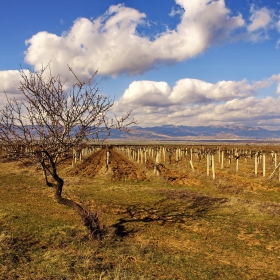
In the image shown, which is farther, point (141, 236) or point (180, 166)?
point (180, 166)

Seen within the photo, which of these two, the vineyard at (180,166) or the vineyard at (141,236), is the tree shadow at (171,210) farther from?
the vineyard at (180,166)

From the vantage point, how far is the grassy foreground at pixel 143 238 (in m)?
8.64

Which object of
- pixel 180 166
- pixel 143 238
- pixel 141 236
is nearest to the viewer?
pixel 143 238

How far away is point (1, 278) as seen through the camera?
764 centimetres

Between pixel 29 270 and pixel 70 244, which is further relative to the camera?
pixel 70 244

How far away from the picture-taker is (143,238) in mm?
12094

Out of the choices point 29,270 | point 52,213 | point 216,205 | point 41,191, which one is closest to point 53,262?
point 29,270

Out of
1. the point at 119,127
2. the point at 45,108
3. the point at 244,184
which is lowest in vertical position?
the point at 244,184

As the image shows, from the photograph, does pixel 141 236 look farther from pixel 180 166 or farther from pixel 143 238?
pixel 180 166

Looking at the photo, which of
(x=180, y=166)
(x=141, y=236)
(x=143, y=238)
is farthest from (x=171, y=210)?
(x=180, y=166)

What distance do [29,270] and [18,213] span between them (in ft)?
24.2

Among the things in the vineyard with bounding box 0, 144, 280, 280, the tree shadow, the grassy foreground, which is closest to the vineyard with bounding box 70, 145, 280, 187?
the vineyard with bounding box 0, 144, 280, 280

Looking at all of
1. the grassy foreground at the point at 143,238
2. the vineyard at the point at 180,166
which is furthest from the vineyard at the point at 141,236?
the vineyard at the point at 180,166

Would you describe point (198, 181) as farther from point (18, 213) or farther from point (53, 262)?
point (53, 262)
